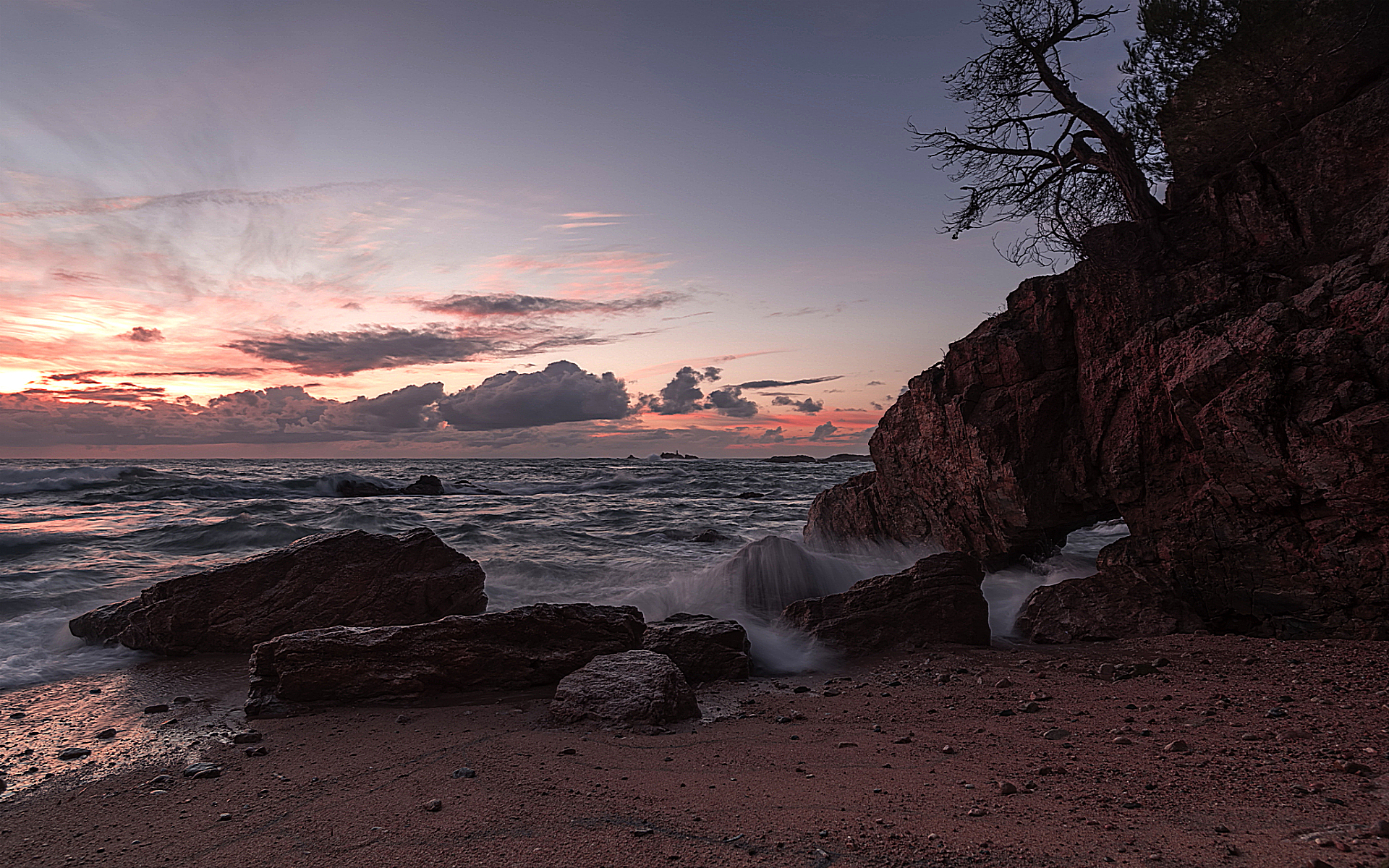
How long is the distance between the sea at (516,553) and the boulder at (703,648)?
0.57 m

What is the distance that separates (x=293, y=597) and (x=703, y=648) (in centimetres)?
520

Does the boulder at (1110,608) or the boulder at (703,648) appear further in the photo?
the boulder at (1110,608)

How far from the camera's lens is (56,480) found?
3419 centimetres

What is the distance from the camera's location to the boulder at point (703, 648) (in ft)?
23.1

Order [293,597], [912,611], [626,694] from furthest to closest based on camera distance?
[293,597] → [912,611] → [626,694]

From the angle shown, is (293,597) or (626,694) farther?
(293,597)

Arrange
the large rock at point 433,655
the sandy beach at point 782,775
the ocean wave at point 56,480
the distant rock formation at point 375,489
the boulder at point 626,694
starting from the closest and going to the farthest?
the sandy beach at point 782,775 < the boulder at point 626,694 < the large rock at point 433,655 < the ocean wave at point 56,480 < the distant rock formation at point 375,489

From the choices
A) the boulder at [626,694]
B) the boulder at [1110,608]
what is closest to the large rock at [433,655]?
the boulder at [626,694]

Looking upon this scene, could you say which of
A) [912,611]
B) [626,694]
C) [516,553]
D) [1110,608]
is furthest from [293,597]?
[1110,608]

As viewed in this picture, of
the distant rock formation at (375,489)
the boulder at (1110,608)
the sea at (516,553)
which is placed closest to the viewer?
the boulder at (1110,608)

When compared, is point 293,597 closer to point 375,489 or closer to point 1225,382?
point 1225,382

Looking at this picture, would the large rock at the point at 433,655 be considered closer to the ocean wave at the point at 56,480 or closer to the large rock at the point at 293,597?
the large rock at the point at 293,597

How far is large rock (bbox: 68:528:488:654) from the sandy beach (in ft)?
4.40

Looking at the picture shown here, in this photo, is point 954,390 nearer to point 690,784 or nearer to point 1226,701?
point 1226,701
